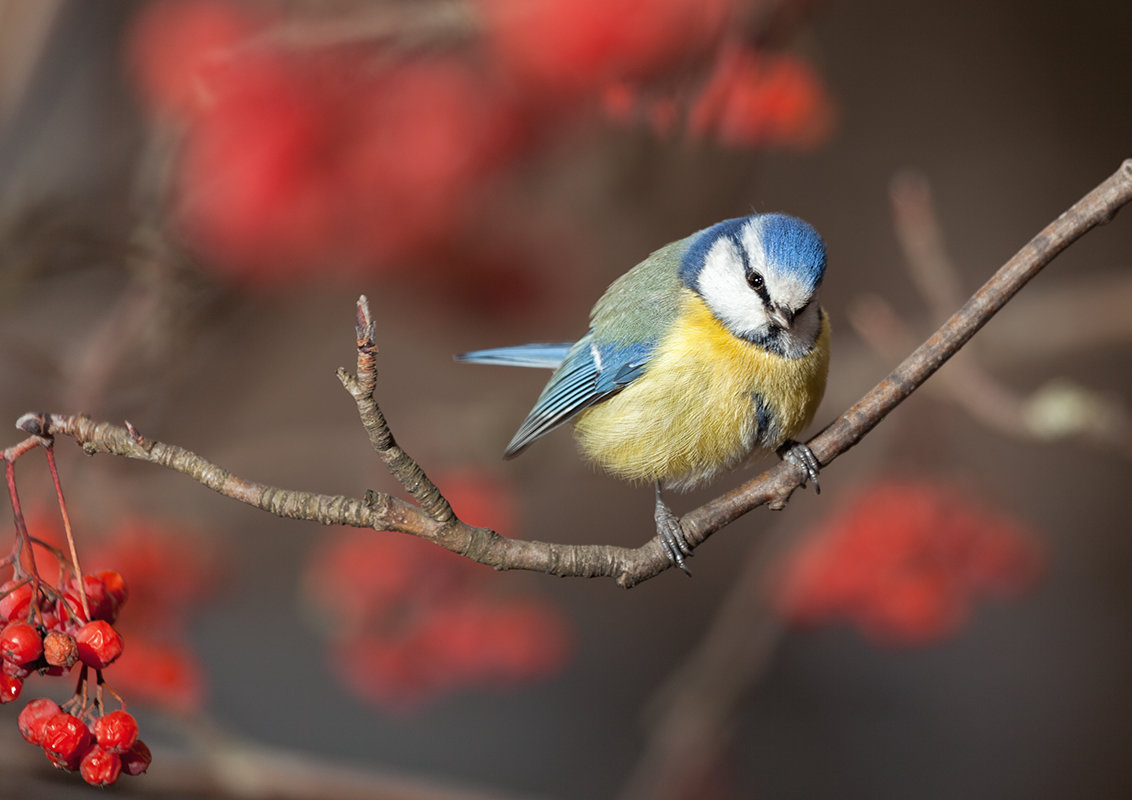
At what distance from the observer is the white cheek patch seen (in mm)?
1245

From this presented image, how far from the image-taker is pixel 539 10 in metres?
1.54

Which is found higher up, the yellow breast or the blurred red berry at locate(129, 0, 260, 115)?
the blurred red berry at locate(129, 0, 260, 115)

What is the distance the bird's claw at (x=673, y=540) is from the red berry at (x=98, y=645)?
46 centimetres

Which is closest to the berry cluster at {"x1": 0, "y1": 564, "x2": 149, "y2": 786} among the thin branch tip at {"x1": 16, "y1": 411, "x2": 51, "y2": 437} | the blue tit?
the thin branch tip at {"x1": 16, "y1": 411, "x2": 51, "y2": 437}

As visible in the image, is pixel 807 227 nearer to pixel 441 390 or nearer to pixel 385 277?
pixel 385 277

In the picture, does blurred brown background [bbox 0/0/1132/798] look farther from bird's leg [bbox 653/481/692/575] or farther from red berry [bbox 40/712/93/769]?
red berry [bbox 40/712/93/769]

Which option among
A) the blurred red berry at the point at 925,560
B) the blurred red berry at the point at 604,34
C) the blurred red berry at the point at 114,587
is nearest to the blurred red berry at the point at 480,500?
the blurred red berry at the point at 925,560

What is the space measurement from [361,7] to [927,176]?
1814 millimetres

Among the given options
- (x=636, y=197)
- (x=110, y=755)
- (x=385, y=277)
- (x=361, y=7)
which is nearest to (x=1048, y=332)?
(x=636, y=197)

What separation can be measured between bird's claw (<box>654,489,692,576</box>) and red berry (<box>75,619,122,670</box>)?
46 cm

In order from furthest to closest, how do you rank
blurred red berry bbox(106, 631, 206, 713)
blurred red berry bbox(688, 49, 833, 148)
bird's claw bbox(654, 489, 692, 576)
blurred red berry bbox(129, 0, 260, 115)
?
blurred red berry bbox(129, 0, 260, 115) < blurred red berry bbox(688, 49, 833, 148) < blurred red berry bbox(106, 631, 206, 713) < bird's claw bbox(654, 489, 692, 576)

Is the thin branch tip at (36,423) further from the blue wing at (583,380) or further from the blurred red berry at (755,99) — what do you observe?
the blurred red berry at (755,99)

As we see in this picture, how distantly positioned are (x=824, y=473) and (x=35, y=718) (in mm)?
2142

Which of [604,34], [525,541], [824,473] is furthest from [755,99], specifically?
[824,473]
